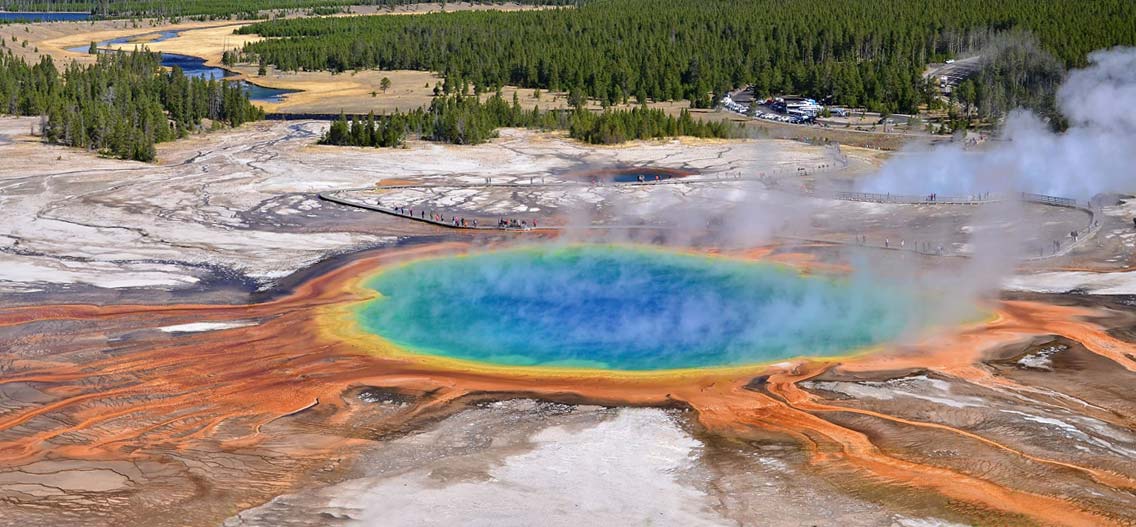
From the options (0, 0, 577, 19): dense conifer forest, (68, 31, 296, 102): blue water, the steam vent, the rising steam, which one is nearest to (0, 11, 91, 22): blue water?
(0, 0, 577, 19): dense conifer forest

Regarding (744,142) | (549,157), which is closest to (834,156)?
(744,142)

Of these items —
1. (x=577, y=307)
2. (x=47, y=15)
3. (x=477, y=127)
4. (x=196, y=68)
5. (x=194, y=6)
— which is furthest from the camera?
(x=194, y=6)

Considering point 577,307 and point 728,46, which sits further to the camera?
point 728,46

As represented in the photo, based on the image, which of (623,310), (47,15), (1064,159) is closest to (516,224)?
(623,310)

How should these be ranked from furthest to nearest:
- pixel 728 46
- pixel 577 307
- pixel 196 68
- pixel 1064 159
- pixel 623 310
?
pixel 196 68 → pixel 728 46 → pixel 1064 159 → pixel 577 307 → pixel 623 310

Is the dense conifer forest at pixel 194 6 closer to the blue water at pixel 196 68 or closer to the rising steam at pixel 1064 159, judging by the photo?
the blue water at pixel 196 68

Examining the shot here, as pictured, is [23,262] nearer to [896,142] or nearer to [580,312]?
[580,312]

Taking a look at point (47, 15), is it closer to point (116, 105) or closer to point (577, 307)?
point (116, 105)
